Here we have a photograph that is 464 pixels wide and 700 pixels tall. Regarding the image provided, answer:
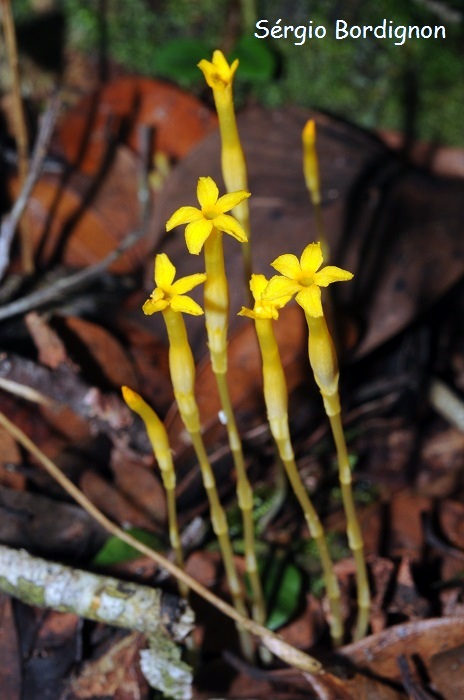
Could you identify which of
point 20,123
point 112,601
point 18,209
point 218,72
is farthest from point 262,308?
point 20,123

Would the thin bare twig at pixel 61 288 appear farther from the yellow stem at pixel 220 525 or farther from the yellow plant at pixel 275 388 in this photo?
the yellow plant at pixel 275 388

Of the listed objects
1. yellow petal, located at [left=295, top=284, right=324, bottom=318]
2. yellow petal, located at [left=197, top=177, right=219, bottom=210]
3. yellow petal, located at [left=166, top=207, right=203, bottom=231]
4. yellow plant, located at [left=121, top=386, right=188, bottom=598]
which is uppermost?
yellow petal, located at [left=197, top=177, right=219, bottom=210]

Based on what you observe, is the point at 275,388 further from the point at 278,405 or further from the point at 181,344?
the point at 181,344

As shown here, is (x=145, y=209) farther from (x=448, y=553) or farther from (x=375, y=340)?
(x=448, y=553)

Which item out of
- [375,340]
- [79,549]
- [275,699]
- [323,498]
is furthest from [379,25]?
[275,699]

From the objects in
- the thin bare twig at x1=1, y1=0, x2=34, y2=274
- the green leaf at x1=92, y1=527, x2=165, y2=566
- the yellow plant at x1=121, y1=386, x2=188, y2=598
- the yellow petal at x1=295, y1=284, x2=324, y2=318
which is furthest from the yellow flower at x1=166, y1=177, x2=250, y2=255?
the thin bare twig at x1=1, y1=0, x2=34, y2=274

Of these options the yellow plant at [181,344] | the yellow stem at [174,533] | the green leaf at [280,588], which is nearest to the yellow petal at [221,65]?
the yellow plant at [181,344]

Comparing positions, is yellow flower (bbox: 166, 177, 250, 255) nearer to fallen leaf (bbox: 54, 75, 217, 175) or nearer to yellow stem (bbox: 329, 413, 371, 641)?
yellow stem (bbox: 329, 413, 371, 641)
